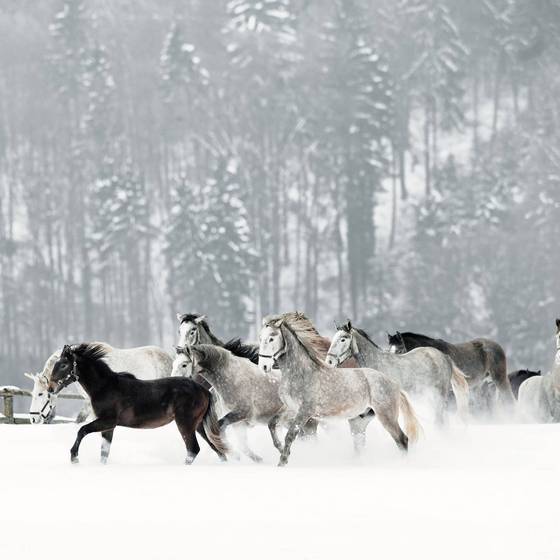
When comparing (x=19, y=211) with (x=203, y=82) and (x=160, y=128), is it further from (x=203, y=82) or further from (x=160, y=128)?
(x=203, y=82)

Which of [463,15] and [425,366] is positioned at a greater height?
[463,15]

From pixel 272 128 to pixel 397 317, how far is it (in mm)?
32408

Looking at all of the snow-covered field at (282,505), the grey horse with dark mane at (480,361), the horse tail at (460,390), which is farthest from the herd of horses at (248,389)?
the grey horse with dark mane at (480,361)

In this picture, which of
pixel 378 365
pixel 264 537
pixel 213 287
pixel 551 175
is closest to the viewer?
pixel 264 537

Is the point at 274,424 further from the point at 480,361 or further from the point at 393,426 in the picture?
the point at 480,361

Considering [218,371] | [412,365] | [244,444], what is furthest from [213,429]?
[412,365]

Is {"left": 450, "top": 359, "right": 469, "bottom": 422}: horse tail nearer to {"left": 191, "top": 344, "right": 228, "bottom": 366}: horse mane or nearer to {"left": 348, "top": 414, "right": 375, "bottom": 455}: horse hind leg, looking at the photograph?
{"left": 348, "top": 414, "right": 375, "bottom": 455}: horse hind leg

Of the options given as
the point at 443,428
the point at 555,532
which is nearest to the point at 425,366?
the point at 443,428

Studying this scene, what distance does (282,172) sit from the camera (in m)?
111

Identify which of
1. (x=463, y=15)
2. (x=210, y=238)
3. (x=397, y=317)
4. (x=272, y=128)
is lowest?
(x=397, y=317)

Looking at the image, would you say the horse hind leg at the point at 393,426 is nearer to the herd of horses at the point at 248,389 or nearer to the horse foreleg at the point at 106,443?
the herd of horses at the point at 248,389

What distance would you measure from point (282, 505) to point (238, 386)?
409cm

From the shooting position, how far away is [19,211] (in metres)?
110

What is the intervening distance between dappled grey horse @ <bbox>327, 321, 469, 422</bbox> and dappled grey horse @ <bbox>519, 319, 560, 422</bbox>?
414 cm
